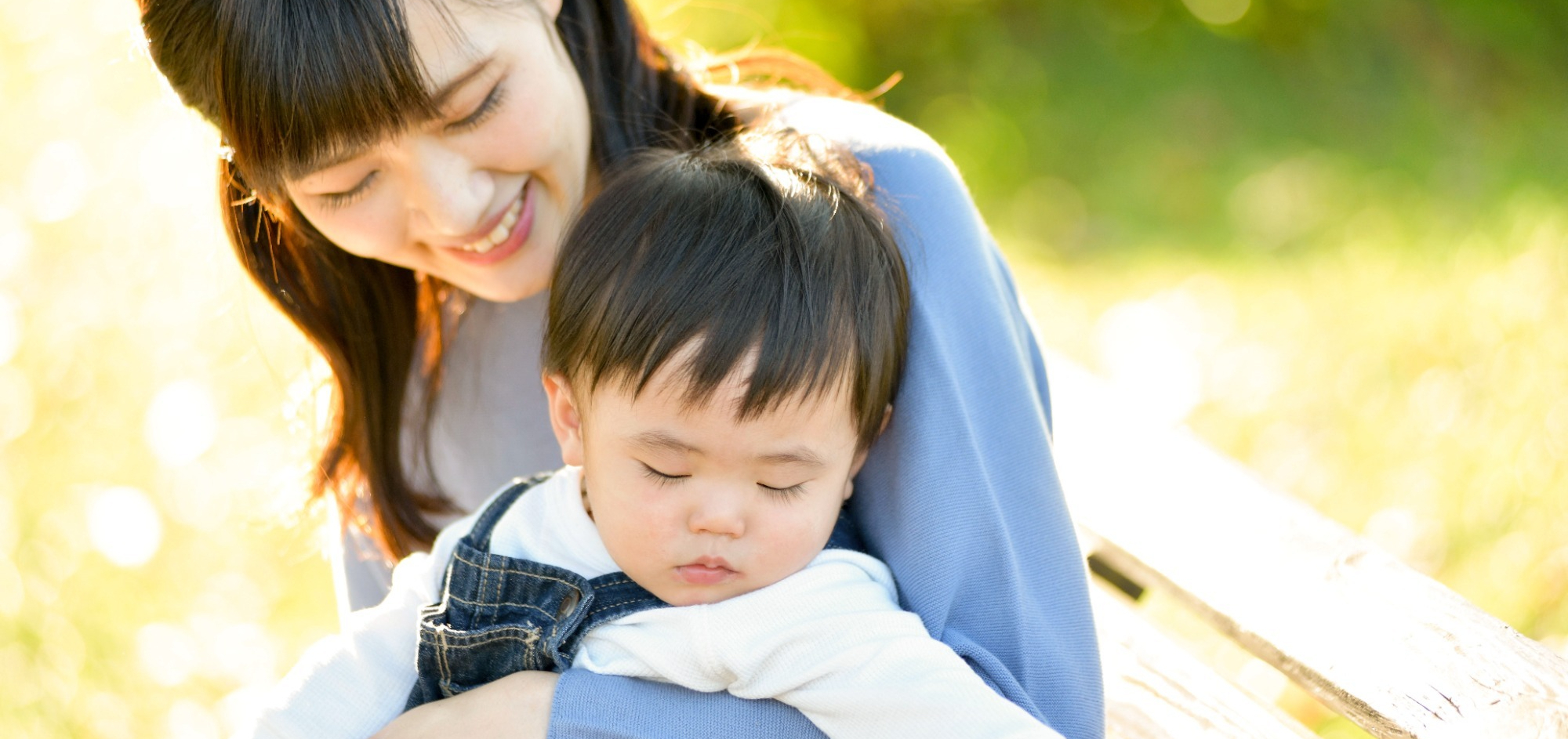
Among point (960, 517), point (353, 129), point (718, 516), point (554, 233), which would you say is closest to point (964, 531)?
point (960, 517)

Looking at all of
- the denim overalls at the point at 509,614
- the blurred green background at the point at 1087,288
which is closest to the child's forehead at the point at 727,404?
the denim overalls at the point at 509,614

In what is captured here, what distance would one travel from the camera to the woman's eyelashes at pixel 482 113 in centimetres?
156

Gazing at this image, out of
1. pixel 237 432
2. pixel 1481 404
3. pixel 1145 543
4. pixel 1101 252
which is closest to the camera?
pixel 1145 543

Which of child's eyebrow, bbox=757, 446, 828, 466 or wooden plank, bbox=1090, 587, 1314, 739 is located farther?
wooden plank, bbox=1090, 587, 1314, 739

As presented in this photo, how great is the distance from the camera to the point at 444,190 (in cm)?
158

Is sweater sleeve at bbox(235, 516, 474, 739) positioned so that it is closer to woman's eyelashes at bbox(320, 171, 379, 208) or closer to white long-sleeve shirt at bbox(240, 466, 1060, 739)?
white long-sleeve shirt at bbox(240, 466, 1060, 739)

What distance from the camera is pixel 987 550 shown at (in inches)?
55.1

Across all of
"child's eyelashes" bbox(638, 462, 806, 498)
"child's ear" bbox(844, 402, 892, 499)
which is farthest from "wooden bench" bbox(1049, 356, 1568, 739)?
"child's eyelashes" bbox(638, 462, 806, 498)

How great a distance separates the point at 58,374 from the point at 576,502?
3.01 meters

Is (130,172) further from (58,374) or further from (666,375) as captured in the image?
(666,375)

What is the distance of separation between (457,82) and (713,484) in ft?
1.84

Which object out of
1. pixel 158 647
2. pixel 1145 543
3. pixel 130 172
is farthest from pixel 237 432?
pixel 1145 543

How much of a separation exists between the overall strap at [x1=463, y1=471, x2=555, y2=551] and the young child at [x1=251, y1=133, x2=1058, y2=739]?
0.15ft

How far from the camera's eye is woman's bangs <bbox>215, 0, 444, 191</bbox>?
1.45 metres
